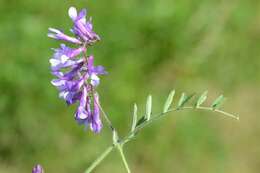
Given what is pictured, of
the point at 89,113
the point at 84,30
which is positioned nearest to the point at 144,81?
the point at 89,113

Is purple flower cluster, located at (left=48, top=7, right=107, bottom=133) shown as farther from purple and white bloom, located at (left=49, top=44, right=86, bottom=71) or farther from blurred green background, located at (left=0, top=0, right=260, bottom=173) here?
blurred green background, located at (left=0, top=0, right=260, bottom=173)

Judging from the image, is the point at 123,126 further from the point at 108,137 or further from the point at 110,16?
the point at 110,16

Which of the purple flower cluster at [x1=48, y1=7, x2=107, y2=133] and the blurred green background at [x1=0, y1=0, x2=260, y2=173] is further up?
the purple flower cluster at [x1=48, y1=7, x2=107, y2=133]

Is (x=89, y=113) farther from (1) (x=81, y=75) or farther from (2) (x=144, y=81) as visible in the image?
(2) (x=144, y=81)

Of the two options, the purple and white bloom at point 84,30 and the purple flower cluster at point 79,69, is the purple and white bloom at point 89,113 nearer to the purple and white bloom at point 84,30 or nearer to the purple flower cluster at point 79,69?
the purple flower cluster at point 79,69

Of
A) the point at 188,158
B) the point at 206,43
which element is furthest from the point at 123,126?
the point at 206,43

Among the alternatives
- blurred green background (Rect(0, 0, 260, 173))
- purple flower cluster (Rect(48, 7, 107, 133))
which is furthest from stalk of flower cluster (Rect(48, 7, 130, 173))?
blurred green background (Rect(0, 0, 260, 173))
